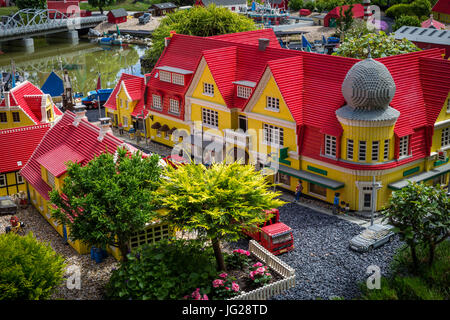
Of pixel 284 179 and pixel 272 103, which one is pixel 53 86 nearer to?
pixel 272 103

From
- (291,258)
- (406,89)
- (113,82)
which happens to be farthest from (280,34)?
(291,258)

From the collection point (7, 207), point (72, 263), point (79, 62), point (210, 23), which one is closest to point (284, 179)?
point (72, 263)

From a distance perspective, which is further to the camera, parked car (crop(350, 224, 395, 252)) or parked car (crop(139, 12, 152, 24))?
parked car (crop(139, 12, 152, 24))

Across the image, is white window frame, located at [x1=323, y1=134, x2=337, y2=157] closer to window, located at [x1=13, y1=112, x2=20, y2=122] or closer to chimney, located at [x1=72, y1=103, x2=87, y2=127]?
chimney, located at [x1=72, y1=103, x2=87, y2=127]

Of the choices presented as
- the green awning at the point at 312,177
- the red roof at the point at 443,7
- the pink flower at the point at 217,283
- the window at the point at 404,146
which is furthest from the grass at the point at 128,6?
the pink flower at the point at 217,283

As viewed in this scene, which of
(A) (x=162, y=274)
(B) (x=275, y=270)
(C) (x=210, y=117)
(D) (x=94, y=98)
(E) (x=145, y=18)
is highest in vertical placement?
(E) (x=145, y=18)

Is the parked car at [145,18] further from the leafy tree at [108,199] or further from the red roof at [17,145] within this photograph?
the leafy tree at [108,199]

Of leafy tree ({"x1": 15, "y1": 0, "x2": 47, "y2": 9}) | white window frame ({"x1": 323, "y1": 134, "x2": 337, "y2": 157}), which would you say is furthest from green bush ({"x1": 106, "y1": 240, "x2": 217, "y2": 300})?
leafy tree ({"x1": 15, "y1": 0, "x2": 47, "y2": 9})
